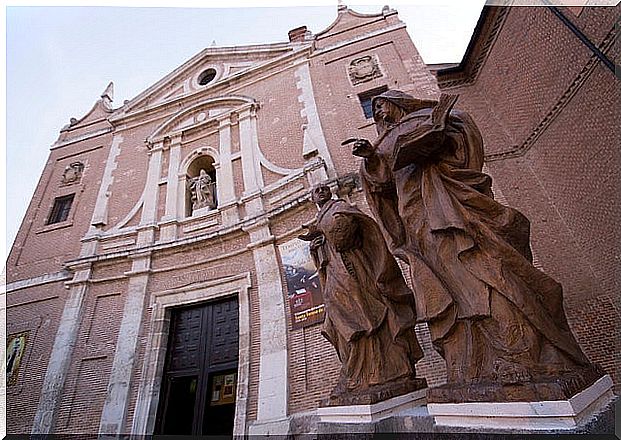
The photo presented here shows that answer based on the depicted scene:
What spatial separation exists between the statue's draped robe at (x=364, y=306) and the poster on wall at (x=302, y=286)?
3179 millimetres

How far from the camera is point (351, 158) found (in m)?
8.30

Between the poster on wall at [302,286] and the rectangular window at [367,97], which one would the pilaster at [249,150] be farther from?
the rectangular window at [367,97]

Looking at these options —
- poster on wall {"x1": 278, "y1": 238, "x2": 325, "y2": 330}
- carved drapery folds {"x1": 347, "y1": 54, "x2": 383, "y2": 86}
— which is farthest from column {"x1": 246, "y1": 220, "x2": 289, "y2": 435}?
carved drapery folds {"x1": 347, "y1": 54, "x2": 383, "y2": 86}

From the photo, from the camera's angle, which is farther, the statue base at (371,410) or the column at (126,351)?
the column at (126,351)

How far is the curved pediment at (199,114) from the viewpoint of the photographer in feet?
37.9

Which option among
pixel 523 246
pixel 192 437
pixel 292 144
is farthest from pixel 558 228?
pixel 192 437

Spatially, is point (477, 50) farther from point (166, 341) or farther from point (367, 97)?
point (166, 341)

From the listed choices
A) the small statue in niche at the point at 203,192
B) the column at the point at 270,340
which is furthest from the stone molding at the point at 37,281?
the column at the point at 270,340

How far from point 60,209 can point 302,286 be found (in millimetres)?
9616

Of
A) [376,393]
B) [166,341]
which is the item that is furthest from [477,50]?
[166,341]

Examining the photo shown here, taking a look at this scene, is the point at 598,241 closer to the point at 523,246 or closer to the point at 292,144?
the point at 523,246

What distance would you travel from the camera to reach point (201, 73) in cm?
1362

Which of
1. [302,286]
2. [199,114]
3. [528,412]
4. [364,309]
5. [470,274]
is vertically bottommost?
[528,412]

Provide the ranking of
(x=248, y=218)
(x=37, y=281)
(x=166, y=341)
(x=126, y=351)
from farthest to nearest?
(x=37, y=281)
(x=248, y=218)
(x=166, y=341)
(x=126, y=351)
